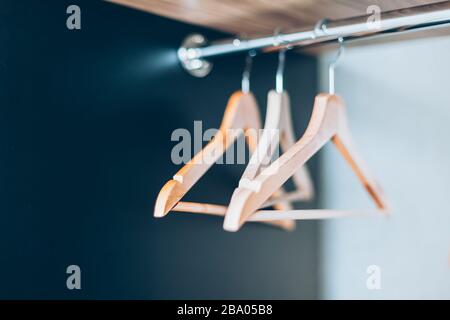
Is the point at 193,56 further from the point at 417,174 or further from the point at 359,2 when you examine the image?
the point at 417,174

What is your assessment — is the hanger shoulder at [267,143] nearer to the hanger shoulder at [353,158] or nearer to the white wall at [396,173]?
the hanger shoulder at [353,158]

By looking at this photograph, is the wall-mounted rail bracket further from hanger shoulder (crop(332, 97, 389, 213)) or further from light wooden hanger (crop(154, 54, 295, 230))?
hanger shoulder (crop(332, 97, 389, 213))

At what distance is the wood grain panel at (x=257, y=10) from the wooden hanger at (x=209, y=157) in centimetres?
15

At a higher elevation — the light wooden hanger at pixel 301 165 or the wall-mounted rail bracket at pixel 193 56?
the wall-mounted rail bracket at pixel 193 56

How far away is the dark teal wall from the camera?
880 mm

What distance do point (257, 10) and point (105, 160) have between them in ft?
1.17

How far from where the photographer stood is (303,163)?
881 millimetres

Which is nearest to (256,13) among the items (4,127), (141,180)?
(141,180)

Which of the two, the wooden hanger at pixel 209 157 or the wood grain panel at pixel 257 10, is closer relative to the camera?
the wooden hanger at pixel 209 157

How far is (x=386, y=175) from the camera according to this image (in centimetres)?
139

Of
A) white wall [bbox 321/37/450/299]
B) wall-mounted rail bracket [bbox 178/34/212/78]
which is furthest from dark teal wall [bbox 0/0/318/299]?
white wall [bbox 321/37/450/299]

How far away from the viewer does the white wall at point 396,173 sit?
4.30 feet

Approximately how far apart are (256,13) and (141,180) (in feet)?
1.15

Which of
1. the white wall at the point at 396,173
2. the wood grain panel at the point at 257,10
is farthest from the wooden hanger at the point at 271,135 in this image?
the white wall at the point at 396,173
